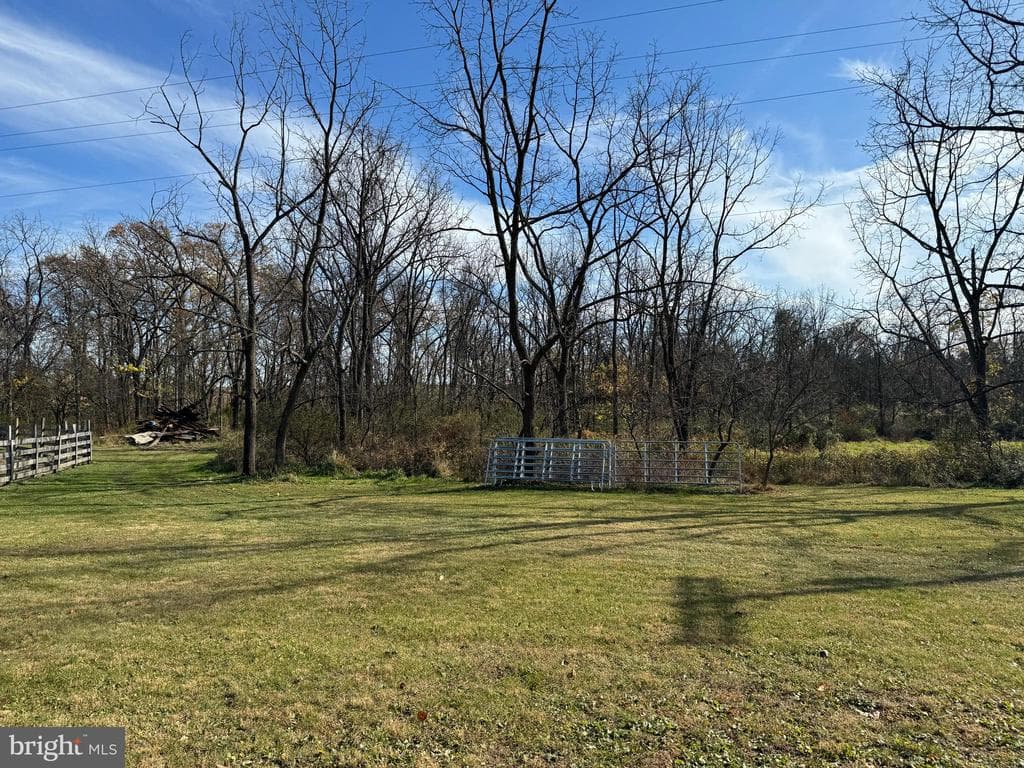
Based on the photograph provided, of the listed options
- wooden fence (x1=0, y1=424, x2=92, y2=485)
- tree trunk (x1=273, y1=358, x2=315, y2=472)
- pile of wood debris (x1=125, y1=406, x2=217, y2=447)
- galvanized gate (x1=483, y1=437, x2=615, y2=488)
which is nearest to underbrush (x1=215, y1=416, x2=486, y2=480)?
tree trunk (x1=273, y1=358, x2=315, y2=472)

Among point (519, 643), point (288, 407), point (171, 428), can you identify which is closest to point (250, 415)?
point (288, 407)

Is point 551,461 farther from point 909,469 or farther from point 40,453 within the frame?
point 40,453

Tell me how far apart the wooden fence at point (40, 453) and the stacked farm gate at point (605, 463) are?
11.2 meters

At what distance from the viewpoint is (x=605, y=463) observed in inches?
622

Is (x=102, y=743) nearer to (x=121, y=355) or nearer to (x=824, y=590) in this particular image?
(x=824, y=590)

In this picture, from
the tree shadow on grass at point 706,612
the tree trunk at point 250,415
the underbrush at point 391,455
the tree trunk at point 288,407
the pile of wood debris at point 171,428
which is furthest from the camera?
the pile of wood debris at point 171,428

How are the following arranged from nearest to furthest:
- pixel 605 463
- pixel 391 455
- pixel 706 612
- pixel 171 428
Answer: pixel 706 612 < pixel 605 463 < pixel 391 455 < pixel 171 428

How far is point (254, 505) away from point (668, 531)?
7.79 metres

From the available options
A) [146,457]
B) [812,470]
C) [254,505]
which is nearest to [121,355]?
[146,457]

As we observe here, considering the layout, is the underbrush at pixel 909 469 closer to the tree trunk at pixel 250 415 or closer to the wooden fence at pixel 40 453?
the tree trunk at pixel 250 415

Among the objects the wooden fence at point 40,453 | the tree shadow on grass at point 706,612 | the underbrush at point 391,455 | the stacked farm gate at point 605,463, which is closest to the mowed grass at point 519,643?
the tree shadow on grass at point 706,612

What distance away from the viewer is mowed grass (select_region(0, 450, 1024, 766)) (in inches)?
130

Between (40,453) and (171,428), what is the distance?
1736 centimetres

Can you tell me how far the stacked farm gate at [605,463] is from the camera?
15.7 meters
